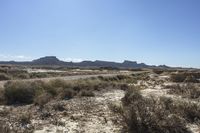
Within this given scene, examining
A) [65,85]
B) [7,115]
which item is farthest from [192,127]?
[65,85]

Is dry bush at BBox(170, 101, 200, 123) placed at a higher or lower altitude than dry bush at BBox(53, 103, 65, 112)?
higher

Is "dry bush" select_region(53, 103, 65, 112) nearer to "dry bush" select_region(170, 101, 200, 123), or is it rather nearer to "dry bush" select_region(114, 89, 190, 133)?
"dry bush" select_region(114, 89, 190, 133)

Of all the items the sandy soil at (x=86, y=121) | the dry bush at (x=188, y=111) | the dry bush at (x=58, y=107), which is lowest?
the sandy soil at (x=86, y=121)

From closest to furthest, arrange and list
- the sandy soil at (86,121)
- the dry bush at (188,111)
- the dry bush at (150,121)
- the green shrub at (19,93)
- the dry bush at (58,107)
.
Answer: the dry bush at (150,121) < the sandy soil at (86,121) < the dry bush at (188,111) < the dry bush at (58,107) < the green shrub at (19,93)

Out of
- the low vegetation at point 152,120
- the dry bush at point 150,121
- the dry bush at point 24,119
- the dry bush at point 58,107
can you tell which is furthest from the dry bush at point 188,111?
the dry bush at point 24,119

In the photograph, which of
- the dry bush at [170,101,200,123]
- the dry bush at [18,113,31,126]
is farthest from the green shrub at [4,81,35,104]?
the dry bush at [170,101,200,123]

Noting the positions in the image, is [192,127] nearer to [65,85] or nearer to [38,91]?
[38,91]

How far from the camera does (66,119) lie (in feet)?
45.9

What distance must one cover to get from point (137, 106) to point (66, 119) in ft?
10.9

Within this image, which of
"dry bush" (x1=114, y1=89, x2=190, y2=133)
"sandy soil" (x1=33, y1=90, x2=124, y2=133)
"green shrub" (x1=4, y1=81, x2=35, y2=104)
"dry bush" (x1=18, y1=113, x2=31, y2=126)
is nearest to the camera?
"dry bush" (x1=114, y1=89, x2=190, y2=133)

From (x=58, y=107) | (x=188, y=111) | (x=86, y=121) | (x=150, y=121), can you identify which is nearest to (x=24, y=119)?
(x=86, y=121)

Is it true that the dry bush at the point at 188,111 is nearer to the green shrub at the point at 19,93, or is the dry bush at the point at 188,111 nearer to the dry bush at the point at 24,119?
the dry bush at the point at 24,119

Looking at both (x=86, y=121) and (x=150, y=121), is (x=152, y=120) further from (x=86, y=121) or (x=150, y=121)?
(x=86, y=121)

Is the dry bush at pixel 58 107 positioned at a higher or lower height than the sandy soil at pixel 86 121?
higher
